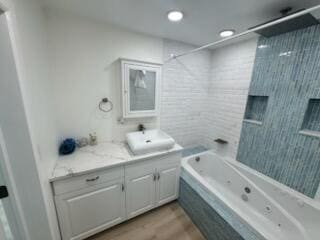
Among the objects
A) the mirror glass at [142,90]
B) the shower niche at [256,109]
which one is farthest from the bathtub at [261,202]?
the mirror glass at [142,90]

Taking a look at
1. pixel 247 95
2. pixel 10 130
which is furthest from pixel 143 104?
pixel 247 95

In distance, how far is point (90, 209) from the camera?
137 centimetres

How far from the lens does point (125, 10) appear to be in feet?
4.36

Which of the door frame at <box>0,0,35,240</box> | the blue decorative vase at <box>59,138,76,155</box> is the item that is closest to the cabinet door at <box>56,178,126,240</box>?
the door frame at <box>0,0,35,240</box>

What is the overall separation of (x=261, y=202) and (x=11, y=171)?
8.15ft

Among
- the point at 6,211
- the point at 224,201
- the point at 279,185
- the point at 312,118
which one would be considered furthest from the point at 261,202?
the point at 6,211

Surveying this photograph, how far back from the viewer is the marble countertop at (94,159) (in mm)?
1227

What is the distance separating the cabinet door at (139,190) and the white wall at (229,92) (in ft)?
4.81

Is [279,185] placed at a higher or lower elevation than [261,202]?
higher

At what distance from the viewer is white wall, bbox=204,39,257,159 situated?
2033 millimetres

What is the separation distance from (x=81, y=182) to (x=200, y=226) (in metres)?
1.38

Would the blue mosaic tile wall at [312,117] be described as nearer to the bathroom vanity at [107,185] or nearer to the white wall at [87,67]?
the bathroom vanity at [107,185]

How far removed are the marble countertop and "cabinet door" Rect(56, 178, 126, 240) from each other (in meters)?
0.21

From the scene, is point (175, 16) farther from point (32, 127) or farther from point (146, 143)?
point (32, 127)
